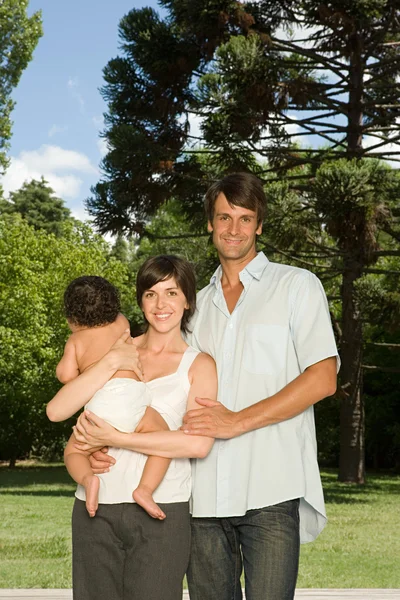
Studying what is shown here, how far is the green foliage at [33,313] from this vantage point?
19891mm

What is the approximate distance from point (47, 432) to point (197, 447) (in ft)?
77.3

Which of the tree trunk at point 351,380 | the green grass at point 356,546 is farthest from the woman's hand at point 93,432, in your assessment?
the tree trunk at point 351,380

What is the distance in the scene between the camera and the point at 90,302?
2.40m

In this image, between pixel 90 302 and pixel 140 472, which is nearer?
pixel 140 472

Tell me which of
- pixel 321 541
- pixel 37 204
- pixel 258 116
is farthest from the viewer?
pixel 37 204

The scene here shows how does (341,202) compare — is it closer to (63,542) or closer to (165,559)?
(63,542)

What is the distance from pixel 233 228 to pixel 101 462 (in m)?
0.80

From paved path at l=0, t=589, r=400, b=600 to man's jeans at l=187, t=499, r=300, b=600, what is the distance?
2088mm

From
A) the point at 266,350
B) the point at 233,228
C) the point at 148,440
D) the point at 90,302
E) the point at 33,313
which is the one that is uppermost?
the point at 33,313

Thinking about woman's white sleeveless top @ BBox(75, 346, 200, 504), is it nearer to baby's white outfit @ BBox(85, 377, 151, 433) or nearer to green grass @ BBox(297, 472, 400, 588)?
baby's white outfit @ BBox(85, 377, 151, 433)

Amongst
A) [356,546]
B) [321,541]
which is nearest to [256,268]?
[356,546]

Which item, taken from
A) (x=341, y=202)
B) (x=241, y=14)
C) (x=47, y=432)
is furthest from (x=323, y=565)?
(x=47, y=432)

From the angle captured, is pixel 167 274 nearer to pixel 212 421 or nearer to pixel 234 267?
pixel 234 267

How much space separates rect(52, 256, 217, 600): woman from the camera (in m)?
2.15
